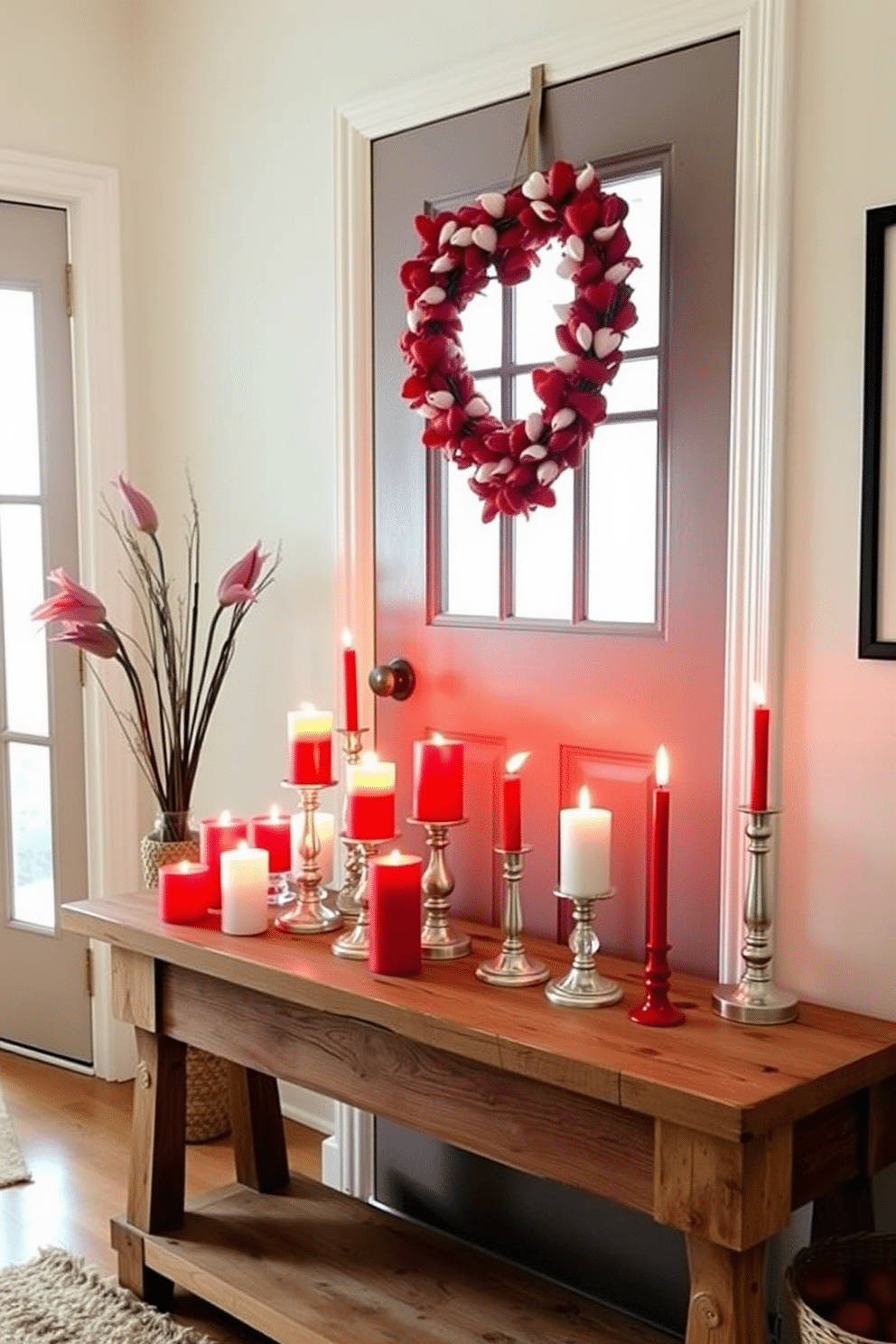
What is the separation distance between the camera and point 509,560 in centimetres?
245

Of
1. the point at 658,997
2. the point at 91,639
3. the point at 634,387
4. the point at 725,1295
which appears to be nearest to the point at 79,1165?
the point at 91,639

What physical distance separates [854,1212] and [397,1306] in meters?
0.73

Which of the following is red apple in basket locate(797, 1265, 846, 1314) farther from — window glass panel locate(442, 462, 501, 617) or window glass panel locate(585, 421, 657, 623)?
window glass panel locate(442, 462, 501, 617)

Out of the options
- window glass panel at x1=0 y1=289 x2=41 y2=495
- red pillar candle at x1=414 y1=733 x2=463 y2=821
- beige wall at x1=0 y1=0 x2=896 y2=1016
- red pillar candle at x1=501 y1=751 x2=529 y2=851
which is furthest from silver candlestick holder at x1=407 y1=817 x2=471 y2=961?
window glass panel at x1=0 y1=289 x2=41 y2=495

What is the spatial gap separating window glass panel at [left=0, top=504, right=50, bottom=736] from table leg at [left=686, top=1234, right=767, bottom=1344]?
7.19 feet

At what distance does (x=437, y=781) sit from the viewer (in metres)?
2.20

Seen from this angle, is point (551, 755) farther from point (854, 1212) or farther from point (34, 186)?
point (34, 186)

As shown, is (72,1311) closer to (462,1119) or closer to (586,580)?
(462,1119)

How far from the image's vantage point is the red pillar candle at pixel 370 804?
2.27m

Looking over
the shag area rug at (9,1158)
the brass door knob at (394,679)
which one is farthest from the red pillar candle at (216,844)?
the shag area rug at (9,1158)

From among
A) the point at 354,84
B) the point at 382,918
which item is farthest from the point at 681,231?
the point at 382,918

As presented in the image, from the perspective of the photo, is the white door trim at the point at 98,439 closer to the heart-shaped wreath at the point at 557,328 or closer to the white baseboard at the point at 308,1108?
the white baseboard at the point at 308,1108

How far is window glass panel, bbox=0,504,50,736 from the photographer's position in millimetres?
3350

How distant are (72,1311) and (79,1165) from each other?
0.57 metres
